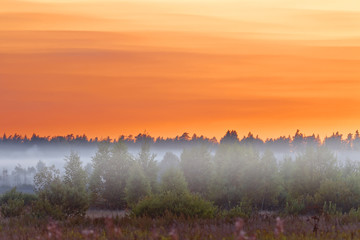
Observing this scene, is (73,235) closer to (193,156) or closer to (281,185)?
(281,185)

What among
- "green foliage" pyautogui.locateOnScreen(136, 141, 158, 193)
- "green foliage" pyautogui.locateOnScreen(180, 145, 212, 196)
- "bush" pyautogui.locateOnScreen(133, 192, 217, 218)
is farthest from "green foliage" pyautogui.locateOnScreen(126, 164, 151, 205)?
"bush" pyautogui.locateOnScreen(133, 192, 217, 218)

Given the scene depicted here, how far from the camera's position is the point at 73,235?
1178 cm

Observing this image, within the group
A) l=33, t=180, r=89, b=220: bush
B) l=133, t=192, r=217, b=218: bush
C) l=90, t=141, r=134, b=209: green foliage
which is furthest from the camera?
l=90, t=141, r=134, b=209: green foliage

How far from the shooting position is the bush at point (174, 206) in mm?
17797

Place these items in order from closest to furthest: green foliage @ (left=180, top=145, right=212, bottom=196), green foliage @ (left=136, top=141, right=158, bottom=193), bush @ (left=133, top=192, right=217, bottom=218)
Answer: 1. bush @ (left=133, top=192, right=217, bottom=218)
2. green foliage @ (left=136, top=141, right=158, bottom=193)
3. green foliage @ (left=180, top=145, right=212, bottom=196)

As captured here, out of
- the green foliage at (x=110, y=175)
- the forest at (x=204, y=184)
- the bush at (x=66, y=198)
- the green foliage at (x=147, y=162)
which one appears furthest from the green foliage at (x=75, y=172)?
the bush at (x=66, y=198)

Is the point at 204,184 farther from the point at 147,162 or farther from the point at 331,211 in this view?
the point at 331,211

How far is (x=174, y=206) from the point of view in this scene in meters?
18.4

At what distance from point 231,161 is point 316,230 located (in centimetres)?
3798

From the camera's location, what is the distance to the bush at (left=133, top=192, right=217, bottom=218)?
17.8 meters

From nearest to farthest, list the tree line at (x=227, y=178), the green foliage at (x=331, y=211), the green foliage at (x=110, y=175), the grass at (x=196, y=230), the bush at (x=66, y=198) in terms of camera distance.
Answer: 1. the grass at (x=196, y=230)
2. the green foliage at (x=331, y=211)
3. the bush at (x=66, y=198)
4. the tree line at (x=227, y=178)
5. the green foliage at (x=110, y=175)

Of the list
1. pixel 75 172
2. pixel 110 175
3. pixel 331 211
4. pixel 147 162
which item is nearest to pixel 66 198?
pixel 331 211

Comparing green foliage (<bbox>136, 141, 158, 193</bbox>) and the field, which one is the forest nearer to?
green foliage (<bbox>136, 141, 158, 193</bbox>)

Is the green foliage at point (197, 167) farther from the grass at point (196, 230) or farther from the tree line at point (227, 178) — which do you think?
the grass at point (196, 230)
